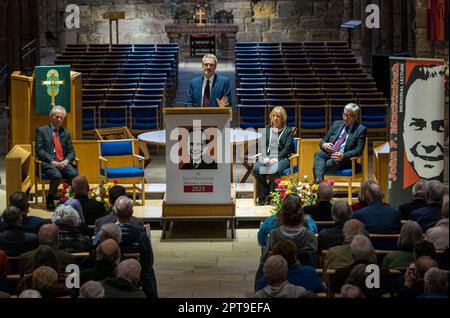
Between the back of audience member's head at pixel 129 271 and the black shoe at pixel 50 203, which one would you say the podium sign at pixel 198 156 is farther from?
the back of audience member's head at pixel 129 271

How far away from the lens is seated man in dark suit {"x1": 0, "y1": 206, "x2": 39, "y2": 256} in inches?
334

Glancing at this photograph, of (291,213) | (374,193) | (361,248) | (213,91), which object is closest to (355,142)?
(213,91)

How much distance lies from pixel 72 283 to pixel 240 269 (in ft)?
9.17

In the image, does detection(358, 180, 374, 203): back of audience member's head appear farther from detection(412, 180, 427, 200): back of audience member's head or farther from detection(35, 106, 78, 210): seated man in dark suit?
detection(35, 106, 78, 210): seated man in dark suit

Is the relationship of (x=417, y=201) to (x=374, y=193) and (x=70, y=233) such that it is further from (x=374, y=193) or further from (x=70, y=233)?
(x=70, y=233)

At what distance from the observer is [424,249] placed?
7.44m

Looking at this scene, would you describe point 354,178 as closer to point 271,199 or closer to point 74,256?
point 271,199

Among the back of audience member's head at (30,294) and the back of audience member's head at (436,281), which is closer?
the back of audience member's head at (30,294)

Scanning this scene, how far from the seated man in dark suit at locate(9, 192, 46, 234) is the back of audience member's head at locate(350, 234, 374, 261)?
2771 mm

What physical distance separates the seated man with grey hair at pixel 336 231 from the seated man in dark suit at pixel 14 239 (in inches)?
88.2

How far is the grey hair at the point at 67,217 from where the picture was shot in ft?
28.4

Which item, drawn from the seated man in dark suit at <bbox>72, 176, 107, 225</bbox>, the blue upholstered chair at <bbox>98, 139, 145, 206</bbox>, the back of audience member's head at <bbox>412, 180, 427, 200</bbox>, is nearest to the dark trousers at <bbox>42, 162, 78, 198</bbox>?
the blue upholstered chair at <bbox>98, 139, 145, 206</bbox>

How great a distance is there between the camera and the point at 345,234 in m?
8.22

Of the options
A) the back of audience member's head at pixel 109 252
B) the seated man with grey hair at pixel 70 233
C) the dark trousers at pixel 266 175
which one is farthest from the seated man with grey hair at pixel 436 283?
the dark trousers at pixel 266 175
